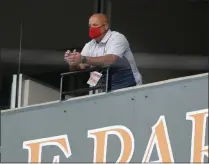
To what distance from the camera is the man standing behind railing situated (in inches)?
288

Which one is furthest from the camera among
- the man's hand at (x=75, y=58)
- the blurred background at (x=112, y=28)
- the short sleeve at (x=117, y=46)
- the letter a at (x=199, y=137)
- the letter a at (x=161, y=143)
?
the blurred background at (x=112, y=28)

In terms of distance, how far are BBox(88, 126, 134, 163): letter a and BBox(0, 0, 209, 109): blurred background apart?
304cm

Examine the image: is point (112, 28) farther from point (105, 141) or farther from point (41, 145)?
point (105, 141)

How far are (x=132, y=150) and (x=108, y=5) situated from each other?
3.79m

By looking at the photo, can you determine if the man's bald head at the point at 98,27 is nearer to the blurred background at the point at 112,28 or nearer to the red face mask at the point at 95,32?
the red face mask at the point at 95,32

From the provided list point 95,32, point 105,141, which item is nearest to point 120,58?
Answer: point 95,32

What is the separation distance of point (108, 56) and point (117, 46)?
159 mm

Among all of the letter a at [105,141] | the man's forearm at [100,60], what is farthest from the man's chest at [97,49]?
the letter a at [105,141]

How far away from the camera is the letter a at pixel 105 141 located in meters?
6.87

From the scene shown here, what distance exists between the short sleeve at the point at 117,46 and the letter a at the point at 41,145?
86cm

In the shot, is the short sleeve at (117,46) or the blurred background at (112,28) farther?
the blurred background at (112,28)

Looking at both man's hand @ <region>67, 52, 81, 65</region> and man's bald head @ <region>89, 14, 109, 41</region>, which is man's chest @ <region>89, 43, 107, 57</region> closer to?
man's bald head @ <region>89, 14, 109, 41</region>

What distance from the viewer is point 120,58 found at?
7469 mm

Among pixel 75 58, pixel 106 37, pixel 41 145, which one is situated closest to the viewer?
pixel 75 58
